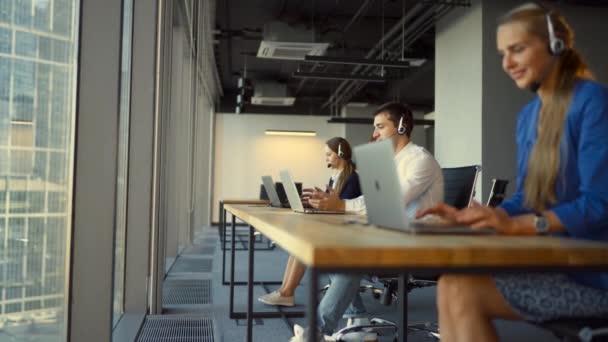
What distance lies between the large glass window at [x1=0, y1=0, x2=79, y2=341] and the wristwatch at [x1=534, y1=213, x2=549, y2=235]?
4.88 ft

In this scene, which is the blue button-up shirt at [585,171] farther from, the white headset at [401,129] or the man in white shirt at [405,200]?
the white headset at [401,129]

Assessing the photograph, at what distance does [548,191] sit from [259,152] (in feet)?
43.5

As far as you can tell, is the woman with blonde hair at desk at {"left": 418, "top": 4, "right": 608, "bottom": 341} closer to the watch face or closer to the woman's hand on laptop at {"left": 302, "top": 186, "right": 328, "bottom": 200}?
the watch face

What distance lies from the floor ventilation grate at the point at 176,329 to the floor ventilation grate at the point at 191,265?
2325 millimetres

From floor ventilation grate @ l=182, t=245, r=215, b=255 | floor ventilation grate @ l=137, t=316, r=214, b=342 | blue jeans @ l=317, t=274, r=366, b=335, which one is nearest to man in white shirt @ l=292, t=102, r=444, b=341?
blue jeans @ l=317, t=274, r=366, b=335

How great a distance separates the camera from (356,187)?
414cm

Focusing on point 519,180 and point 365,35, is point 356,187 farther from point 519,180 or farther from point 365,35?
point 365,35

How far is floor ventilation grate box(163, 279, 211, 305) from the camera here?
4.36m

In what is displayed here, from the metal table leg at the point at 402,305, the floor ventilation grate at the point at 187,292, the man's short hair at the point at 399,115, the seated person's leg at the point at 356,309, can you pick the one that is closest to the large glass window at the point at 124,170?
the floor ventilation grate at the point at 187,292

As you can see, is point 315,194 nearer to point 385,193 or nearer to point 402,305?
point 402,305

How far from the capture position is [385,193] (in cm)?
131

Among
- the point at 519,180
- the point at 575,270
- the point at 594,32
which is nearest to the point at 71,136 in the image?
the point at 519,180

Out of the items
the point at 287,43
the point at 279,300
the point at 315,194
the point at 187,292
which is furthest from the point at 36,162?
the point at 287,43

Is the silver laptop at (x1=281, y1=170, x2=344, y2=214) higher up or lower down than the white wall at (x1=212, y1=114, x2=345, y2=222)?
lower down
